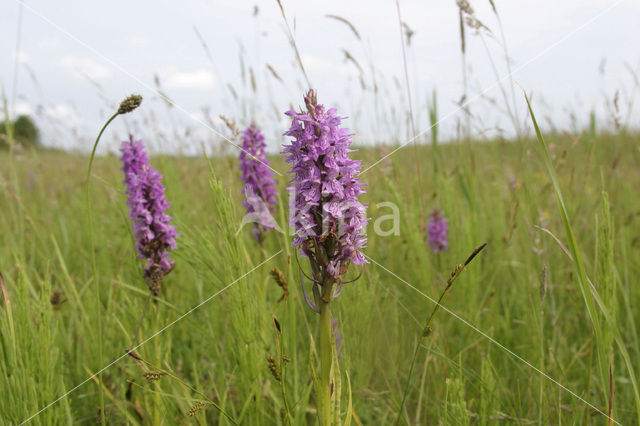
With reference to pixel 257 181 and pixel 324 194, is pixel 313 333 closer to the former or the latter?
pixel 257 181

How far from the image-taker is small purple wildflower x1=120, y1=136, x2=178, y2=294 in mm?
2242

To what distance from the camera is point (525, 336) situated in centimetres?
279

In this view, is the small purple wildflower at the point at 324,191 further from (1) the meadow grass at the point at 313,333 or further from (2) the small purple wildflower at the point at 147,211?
(2) the small purple wildflower at the point at 147,211

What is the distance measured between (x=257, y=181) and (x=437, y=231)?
→ 1.58 meters

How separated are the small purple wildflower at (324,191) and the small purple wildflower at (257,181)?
1.55 metres

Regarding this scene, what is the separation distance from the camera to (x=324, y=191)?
4.63 ft

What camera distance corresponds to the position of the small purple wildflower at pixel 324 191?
1413 mm

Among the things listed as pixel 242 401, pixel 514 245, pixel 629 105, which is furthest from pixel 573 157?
pixel 242 401

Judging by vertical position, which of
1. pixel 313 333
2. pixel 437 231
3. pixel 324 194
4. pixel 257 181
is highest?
pixel 257 181

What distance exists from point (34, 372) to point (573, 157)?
403 inches

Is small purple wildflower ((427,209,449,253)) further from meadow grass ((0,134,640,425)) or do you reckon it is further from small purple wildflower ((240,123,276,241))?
small purple wildflower ((240,123,276,241))

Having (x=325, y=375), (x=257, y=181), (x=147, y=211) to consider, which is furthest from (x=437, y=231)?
(x=325, y=375)

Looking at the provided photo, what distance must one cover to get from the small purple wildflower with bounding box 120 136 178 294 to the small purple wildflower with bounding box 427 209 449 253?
7.16 feet

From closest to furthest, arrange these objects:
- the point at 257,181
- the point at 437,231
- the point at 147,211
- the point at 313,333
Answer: the point at 147,211 < the point at 313,333 < the point at 257,181 < the point at 437,231
